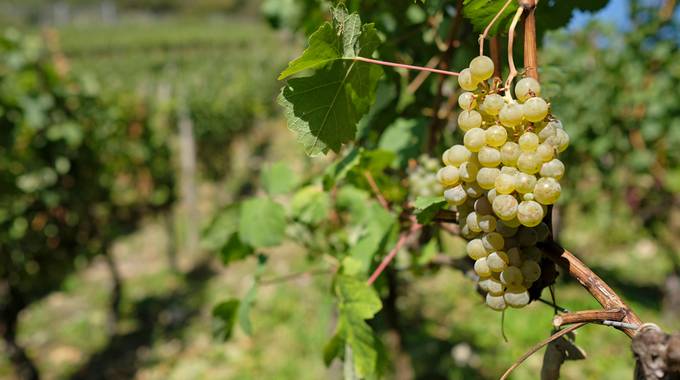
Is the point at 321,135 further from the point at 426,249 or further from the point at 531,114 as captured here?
the point at 426,249

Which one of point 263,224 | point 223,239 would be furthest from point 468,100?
point 223,239

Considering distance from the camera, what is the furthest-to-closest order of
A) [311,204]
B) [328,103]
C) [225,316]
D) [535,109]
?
[225,316] → [311,204] → [328,103] → [535,109]

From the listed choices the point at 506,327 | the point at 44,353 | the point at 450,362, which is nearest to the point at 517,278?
the point at 450,362

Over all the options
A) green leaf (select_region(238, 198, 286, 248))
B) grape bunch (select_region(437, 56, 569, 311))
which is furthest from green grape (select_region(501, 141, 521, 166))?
green leaf (select_region(238, 198, 286, 248))

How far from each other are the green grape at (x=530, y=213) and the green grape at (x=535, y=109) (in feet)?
0.43

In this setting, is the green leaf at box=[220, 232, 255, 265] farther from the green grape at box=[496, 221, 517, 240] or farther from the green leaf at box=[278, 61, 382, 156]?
the green grape at box=[496, 221, 517, 240]

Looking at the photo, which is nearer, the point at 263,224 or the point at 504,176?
the point at 504,176

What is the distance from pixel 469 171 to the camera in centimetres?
85

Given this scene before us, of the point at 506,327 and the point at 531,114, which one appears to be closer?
the point at 531,114

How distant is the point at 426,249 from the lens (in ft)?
5.14

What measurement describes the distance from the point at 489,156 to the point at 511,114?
8 cm

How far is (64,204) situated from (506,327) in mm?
4827

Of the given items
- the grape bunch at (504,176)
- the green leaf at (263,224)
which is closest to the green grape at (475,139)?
the grape bunch at (504,176)

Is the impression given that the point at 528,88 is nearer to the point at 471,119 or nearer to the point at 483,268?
the point at 471,119
